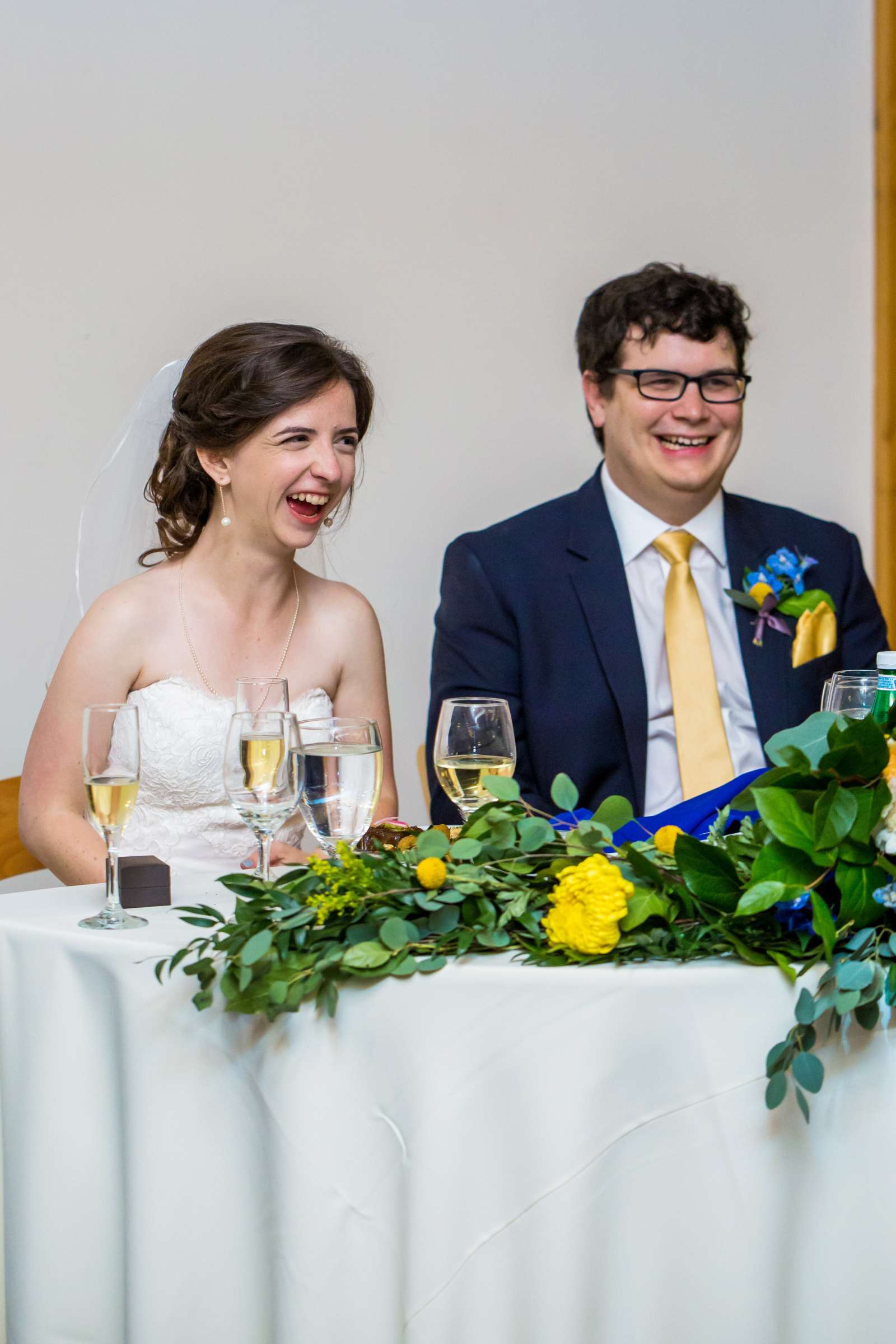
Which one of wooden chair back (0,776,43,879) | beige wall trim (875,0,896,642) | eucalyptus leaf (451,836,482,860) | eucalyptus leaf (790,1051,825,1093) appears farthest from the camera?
beige wall trim (875,0,896,642)

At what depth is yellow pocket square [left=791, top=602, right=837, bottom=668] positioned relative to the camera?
96.8 inches

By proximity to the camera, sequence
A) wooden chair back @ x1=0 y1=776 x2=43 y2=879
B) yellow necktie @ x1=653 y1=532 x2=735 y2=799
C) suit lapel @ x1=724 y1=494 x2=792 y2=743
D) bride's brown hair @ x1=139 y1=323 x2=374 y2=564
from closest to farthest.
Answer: wooden chair back @ x1=0 y1=776 x2=43 y2=879
bride's brown hair @ x1=139 y1=323 x2=374 y2=564
yellow necktie @ x1=653 y1=532 x2=735 y2=799
suit lapel @ x1=724 y1=494 x2=792 y2=743

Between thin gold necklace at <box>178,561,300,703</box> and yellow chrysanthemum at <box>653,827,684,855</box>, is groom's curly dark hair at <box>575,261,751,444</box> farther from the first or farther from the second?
yellow chrysanthemum at <box>653,827,684,855</box>

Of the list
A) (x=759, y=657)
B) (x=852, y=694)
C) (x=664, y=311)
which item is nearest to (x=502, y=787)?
(x=852, y=694)

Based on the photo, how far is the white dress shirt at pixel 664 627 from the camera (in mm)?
2420

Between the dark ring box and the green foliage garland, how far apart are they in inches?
4.6

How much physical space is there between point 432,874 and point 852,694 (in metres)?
0.55

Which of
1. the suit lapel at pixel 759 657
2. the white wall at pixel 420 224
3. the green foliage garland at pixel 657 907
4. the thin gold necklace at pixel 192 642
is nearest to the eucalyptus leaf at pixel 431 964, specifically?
the green foliage garland at pixel 657 907

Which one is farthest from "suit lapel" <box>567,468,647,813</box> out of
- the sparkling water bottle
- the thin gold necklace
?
the sparkling water bottle

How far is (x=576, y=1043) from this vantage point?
1036 mm

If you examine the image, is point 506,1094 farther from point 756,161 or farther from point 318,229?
point 756,161

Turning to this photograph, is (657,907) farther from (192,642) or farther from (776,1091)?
(192,642)

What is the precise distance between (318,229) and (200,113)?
40 centimetres

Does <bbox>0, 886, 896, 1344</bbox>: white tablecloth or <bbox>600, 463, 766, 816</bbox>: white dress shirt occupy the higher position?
<bbox>600, 463, 766, 816</bbox>: white dress shirt
